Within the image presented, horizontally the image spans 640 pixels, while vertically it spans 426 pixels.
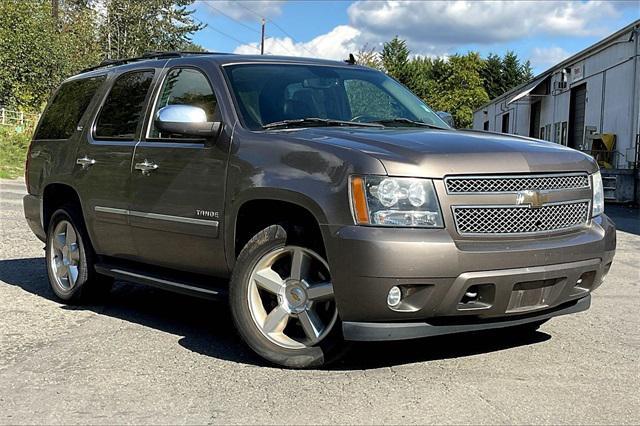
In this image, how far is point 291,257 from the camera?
14.4 ft

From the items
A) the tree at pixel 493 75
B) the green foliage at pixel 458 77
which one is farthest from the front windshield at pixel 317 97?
the tree at pixel 493 75

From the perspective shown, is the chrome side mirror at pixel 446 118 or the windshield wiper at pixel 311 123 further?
the chrome side mirror at pixel 446 118

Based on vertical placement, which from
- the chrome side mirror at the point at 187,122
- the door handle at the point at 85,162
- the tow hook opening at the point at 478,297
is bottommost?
the tow hook opening at the point at 478,297

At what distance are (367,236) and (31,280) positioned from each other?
4704 millimetres

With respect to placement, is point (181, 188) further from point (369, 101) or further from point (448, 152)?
point (448, 152)

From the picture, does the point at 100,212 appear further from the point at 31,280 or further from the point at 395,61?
the point at 395,61

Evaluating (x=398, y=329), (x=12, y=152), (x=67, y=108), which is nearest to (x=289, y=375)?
(x=398, y=329)

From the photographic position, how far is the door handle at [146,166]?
204 inches

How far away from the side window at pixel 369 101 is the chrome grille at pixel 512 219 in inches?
58.6

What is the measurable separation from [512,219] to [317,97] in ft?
5.91

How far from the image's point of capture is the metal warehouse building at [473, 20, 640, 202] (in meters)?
21.6

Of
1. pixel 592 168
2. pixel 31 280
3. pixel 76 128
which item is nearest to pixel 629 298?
pixel 592 168

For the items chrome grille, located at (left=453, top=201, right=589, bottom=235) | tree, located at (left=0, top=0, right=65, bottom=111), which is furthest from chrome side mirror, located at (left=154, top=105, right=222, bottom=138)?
tree, located at (left=0, top=0, right=65, bottom=111)

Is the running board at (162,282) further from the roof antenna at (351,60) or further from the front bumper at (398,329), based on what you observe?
the roof antenna at (351,60)
